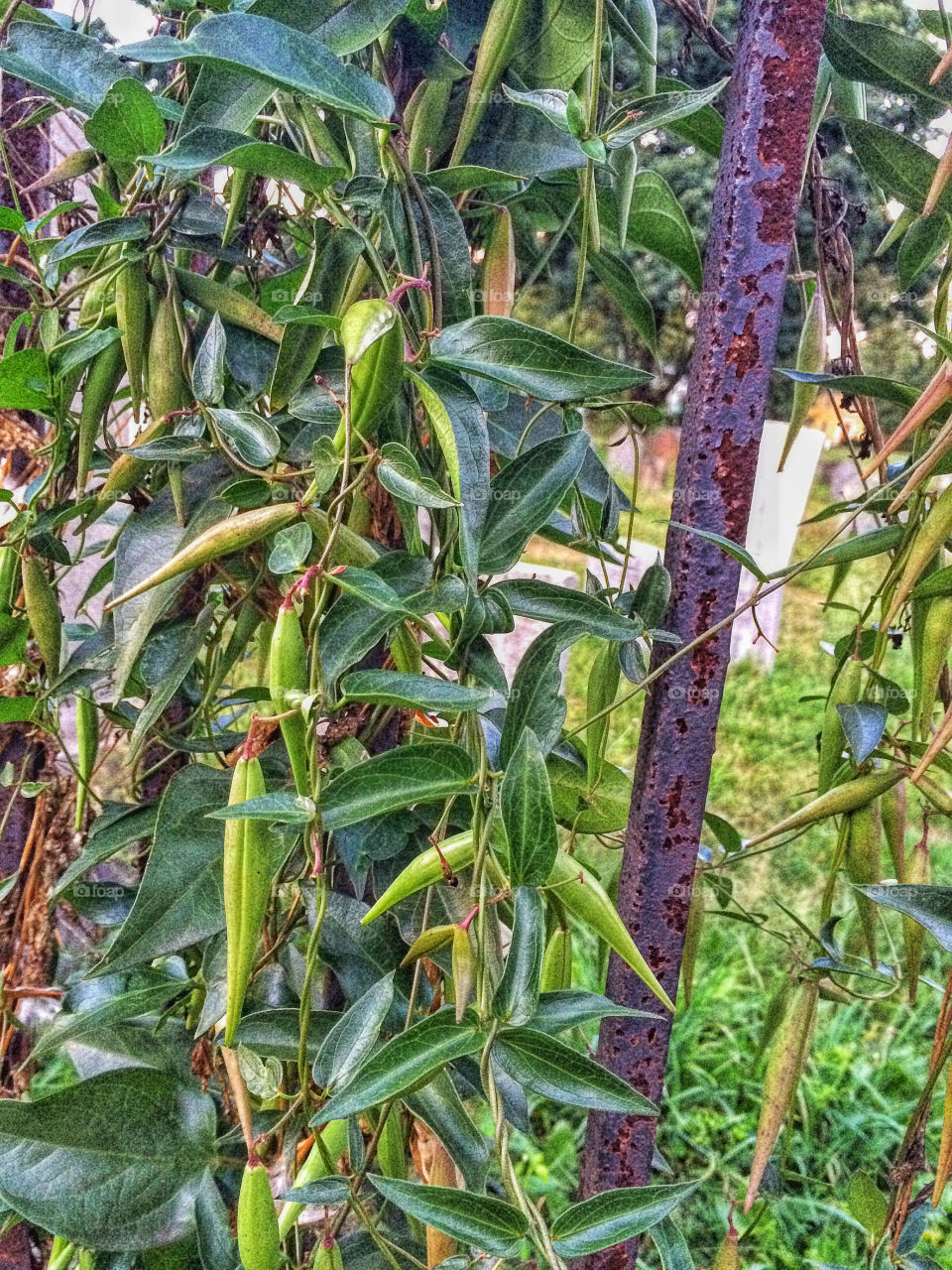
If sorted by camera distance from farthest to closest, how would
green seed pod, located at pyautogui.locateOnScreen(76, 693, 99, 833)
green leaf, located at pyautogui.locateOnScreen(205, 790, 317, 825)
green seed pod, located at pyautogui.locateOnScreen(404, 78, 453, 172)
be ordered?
green seed pod, located at pyautogui.locateOnScreen(76, 693, 99, 833) → green seed pod, located at pyautogui.locateOnScreen(404, 78, 453, 172) → green leaf, located at pyautogui.locateOnScreen(205, 790, 317, 825)

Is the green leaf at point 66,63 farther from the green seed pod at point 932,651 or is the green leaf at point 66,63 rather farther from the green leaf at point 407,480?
the green seed pod at point 932,651

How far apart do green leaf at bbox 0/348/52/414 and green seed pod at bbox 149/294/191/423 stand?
0.16 ft

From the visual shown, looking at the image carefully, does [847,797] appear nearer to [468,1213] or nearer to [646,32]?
[468,1213]

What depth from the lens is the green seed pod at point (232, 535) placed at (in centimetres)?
32

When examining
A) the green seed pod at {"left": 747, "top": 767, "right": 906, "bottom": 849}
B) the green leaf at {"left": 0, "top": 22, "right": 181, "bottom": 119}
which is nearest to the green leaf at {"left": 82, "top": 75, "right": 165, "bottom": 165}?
the green leaf at {"left": 0, "top": 22, "right": 181, "bottom": 119}

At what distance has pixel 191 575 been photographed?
1.45ft

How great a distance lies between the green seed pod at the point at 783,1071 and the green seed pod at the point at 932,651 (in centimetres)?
13

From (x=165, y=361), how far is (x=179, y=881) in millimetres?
189

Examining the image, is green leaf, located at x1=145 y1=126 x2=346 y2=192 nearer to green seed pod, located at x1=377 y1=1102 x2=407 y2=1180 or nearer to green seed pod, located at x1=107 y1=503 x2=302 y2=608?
green seed pod, located at x1=107 y1=503 x2=302 y2=608

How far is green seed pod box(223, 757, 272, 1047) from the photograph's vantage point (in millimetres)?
295

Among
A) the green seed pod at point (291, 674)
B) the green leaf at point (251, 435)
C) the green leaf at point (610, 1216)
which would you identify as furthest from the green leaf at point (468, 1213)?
the green leaf at point (251, 435)

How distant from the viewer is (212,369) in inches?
14.2

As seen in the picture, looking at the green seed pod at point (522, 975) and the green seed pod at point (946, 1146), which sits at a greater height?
the green seed pod at point (522, 975)

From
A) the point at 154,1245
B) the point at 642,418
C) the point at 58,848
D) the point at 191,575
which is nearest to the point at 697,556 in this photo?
the point at 642,418
